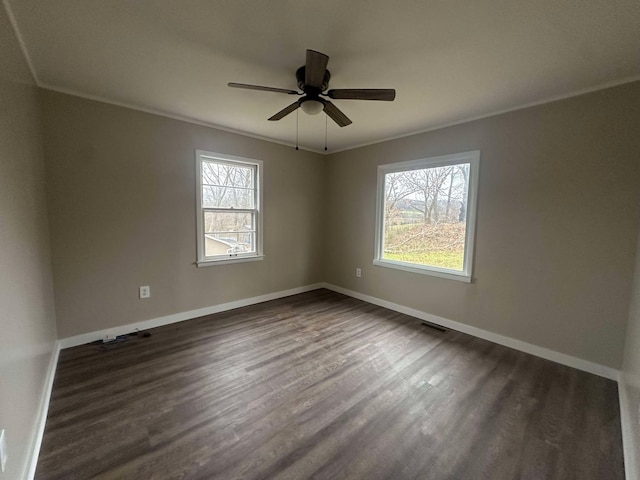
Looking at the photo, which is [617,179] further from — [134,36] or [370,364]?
[134,36]

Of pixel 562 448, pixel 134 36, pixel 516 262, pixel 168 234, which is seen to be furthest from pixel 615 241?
pixel 168 234

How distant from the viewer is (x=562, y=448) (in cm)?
152

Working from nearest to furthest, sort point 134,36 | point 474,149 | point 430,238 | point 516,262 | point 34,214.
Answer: point 134,36
point 34,214
point 516,262
point 474,149
point 430,238

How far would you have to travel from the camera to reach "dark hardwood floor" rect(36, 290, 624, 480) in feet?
4.56

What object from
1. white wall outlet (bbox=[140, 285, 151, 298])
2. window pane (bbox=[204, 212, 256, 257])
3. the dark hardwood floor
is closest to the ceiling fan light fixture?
window pane (bbox=[204, 212, 256, 257])

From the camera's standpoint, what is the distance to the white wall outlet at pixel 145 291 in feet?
9.50

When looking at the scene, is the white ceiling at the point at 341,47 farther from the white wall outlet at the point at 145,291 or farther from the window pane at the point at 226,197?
the white wall outlet at the point at 145,291

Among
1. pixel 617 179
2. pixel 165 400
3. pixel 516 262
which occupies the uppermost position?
pixel 617 179

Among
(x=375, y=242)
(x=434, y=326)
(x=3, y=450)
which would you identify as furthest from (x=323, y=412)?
(x=375, y=242)

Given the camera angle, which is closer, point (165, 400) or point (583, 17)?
point (583, 17)

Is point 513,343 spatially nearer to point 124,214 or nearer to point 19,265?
point 19,265

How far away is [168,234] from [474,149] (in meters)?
3.62

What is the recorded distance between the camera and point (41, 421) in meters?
1.56

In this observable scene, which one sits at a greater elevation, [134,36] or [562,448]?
[134,36]
